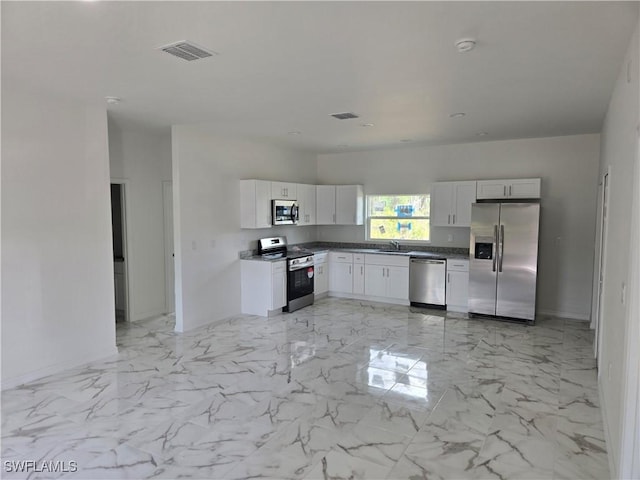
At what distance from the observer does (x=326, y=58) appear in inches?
116

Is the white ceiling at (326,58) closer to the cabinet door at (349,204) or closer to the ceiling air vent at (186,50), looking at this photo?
the ceiling air vent at (186,50)

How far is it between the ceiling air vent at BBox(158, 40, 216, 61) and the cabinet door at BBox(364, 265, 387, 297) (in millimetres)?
4948

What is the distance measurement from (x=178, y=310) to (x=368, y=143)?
12.8 feet

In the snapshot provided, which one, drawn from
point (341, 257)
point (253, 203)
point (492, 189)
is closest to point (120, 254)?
point (253, 203)

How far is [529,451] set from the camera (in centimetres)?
283

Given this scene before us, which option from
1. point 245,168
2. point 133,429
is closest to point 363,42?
point 133,429

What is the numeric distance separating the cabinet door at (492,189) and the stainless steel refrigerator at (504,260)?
52 centimetres

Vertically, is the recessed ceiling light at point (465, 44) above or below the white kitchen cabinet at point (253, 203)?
above

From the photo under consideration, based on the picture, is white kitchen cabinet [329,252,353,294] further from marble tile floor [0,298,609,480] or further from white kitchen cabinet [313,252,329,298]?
marble tile floor [0,298,609,480]

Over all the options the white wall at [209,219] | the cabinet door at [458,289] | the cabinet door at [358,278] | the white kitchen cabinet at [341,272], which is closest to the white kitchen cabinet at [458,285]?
the cabinet door at [458,289]

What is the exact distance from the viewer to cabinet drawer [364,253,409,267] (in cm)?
694

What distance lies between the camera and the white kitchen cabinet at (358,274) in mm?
7340

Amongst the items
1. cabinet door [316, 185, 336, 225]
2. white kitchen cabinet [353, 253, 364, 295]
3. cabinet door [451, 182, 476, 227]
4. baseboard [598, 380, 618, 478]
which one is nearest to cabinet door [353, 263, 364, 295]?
white kitchen cabinet [353, 253, 364, 295]

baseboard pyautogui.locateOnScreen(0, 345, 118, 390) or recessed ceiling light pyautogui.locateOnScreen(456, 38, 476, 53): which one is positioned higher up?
Result: recessed ceiling light pyautogui.locateOnScreen(456, 38, 476, 53)
